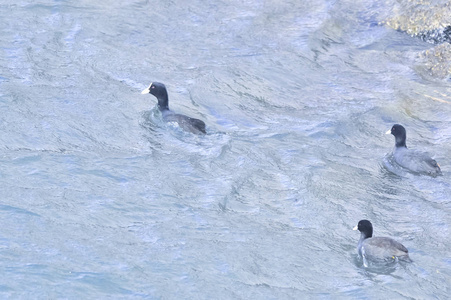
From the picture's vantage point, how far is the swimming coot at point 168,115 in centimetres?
1253

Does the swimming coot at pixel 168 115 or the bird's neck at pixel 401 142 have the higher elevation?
the bird's neck at pixel 401 142

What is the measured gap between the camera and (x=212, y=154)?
1204cm

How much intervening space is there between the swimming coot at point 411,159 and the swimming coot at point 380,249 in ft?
8.33

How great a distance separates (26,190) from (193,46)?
22.6 ft

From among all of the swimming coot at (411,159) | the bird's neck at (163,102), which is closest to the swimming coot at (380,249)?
the swimming coot at (411,159)

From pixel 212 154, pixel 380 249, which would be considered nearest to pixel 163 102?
pixel 212 154

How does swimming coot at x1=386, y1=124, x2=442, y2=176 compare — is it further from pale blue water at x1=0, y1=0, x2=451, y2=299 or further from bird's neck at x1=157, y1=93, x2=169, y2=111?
bird's neck at x1=157, y1=93, x2=169, y2=111

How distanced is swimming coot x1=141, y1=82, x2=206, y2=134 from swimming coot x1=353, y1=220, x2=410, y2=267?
148 inches

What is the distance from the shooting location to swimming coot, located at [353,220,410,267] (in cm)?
946

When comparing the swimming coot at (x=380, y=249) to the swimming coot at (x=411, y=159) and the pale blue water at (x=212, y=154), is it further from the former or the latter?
the swimming coot at (x=411, y=159)

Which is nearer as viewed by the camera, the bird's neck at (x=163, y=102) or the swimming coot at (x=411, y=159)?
the swimming coot at (x=411, y=159)

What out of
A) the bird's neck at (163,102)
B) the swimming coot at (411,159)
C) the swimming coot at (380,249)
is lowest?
the bird's neck at (163,102)

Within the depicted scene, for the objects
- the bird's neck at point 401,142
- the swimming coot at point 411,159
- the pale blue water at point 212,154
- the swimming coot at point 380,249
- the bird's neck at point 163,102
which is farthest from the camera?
the bird's neck at point 163,102

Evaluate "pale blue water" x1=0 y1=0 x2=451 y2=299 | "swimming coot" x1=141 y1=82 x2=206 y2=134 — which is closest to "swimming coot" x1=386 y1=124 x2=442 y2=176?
"pale blue water" x1=0 y1=0 x2=451 y2=299
